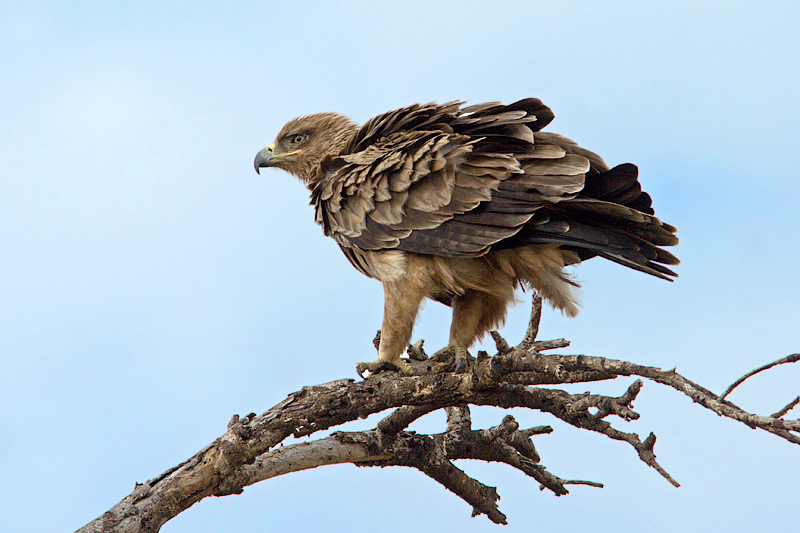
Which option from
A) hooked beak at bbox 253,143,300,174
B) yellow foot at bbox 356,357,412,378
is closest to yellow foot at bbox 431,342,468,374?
yellow foot at bbox 356,357,412,378

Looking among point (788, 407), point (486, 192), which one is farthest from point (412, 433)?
point (788, 407)

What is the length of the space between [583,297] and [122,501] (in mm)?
3388

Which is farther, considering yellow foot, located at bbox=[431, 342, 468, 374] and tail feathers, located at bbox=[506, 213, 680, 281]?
yellow foot, located at bbox=[431, 342, 468, 374]

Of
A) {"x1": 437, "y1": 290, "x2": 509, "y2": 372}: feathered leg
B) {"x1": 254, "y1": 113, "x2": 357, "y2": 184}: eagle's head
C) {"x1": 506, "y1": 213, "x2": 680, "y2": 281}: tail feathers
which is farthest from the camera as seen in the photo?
{"x1": 254, "y1": 113, "x2": 357, "y2": 184}: eagle's head

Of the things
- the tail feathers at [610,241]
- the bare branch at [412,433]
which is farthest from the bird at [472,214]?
the bare branch at [412,433]

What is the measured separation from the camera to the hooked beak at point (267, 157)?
6.55 m

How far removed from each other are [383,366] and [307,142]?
2203 millimetres

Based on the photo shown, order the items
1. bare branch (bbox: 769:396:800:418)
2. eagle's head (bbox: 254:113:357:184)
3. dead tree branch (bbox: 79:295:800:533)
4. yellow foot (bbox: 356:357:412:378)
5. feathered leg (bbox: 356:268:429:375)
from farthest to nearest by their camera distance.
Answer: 1. eagle's head (bbox: 254:113:357:184)
2. yellow foot (bbox: 356:357:412:378)
3. feathered leg (bbox: 356:268:429:375)
4. dead tree branch (bbox: 79:295:800:533)
5. bare branch (bbox: 769:396:800:418)

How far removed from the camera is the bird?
4562mm

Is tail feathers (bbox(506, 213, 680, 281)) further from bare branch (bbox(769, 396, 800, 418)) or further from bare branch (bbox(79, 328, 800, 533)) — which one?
bare branch (bbox(769, 396, 800, 418))

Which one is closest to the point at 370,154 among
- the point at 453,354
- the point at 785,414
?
the point at 453,354

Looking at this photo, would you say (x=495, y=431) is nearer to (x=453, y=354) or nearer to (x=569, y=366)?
(x=453, y=354)

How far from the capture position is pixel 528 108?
16.4ft

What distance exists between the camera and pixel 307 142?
21.2ft
